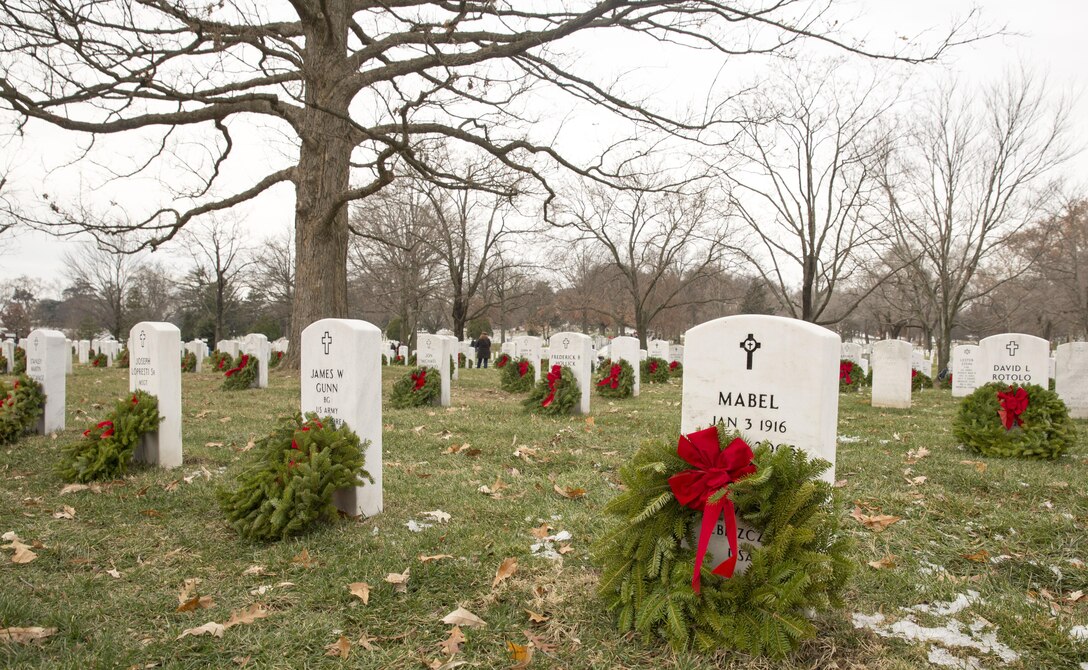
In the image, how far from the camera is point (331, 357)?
187 inches

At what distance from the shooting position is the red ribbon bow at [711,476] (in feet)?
8.89

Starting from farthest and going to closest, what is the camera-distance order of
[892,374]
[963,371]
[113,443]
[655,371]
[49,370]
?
[655,371] < [963,371] < [892,374] < [49,370] < [113,443]

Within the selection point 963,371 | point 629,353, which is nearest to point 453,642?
point 629,353

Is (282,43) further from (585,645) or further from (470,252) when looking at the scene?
(470,252)

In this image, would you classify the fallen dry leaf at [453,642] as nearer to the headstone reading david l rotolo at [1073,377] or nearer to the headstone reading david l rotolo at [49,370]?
the headstone reading david l rotolo at [49,370]

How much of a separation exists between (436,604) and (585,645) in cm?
84

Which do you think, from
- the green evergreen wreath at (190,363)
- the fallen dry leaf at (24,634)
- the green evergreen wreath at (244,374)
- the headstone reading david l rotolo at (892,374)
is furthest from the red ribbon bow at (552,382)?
the green evergreen wreath at (190,363)

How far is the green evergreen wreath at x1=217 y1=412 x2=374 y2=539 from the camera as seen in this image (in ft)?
13.4

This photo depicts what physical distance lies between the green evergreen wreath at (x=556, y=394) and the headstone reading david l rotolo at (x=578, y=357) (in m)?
0.09

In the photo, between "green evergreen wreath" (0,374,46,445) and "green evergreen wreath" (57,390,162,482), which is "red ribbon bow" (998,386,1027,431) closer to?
"green evergreen wreath" (57,390,162,482)

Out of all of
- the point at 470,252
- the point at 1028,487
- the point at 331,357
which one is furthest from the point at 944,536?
the point at 470,252

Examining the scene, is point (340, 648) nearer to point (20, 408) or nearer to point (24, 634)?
point (24, 634)

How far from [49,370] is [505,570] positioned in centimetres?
749

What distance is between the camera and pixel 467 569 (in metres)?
3.55
